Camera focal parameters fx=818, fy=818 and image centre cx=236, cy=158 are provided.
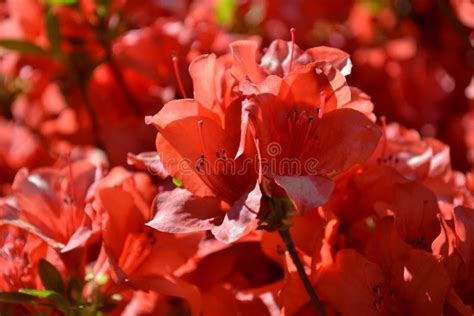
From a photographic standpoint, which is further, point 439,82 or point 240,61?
point 439,82

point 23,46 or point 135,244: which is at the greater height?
point 23,46

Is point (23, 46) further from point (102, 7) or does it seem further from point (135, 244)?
point (135, 244)

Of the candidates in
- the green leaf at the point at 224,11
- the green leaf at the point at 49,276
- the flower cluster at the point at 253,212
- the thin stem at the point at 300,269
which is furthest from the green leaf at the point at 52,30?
the thin stem at the point at 300,269

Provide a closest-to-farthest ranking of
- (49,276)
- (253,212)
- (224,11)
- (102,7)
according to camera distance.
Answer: (253,212) → (49,276) → (102,7) → (224,11)

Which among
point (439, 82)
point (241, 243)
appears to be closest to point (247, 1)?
point (439, 82)

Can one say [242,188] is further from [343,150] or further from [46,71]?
[46,71]

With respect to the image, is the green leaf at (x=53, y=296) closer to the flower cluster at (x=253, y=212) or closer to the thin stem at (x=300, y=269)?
the flower cluster at (x=253, y=212)

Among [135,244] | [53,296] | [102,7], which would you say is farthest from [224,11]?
[53,296]
